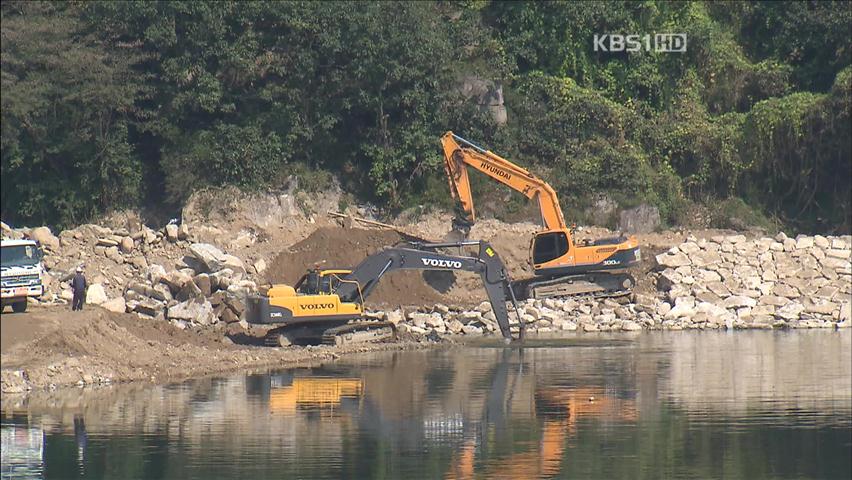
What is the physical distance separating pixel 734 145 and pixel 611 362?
21258 millimetres

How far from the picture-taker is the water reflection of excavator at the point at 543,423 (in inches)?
832

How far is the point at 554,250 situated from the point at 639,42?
1478 centimetres

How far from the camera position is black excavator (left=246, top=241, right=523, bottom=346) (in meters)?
33.8

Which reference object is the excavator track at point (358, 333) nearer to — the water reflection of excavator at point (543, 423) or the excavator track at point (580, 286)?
the water reflection of excavator at point (543, 423)

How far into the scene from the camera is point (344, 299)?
3503 cm

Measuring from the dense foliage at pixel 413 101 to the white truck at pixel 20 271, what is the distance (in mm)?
9143

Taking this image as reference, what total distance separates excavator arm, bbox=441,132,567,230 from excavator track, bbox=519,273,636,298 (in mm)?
1582

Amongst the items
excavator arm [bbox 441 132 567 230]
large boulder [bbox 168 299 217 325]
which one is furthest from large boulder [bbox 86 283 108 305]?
excavator arm [bbox 441 132 567 230]

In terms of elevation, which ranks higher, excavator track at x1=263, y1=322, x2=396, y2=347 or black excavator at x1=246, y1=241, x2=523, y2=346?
black excavator at x1=246, y1=241, x2=523, y2=346

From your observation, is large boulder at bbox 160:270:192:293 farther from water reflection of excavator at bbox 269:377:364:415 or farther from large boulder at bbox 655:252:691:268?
large boulder at bbox 655:252:691:268

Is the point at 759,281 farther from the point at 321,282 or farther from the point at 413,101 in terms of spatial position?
the point at 321,282

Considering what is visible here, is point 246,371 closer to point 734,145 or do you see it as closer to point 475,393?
point 475,393

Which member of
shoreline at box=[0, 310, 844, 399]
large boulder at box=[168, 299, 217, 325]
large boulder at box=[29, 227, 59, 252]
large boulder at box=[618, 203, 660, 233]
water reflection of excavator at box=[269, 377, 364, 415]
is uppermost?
large boulder at box=[618, 203, 660, 233]

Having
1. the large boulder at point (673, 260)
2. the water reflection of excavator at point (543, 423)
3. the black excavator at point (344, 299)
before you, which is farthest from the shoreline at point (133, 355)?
the large boulder at point (673, 260)
